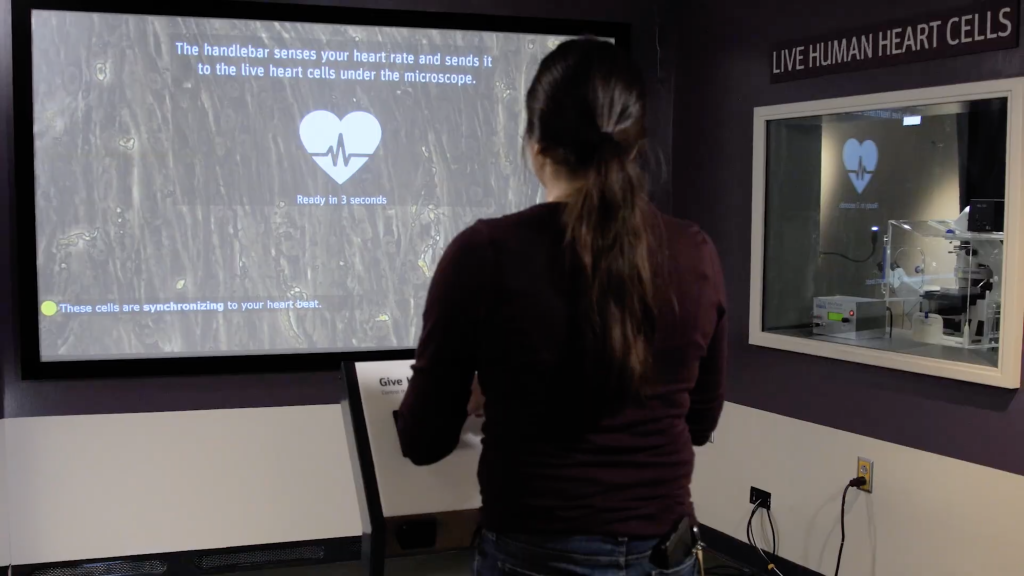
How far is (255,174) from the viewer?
314 cm

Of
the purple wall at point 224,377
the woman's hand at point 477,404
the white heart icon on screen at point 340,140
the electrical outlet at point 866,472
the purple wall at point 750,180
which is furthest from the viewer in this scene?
the white heart icon on screen at point 340,140

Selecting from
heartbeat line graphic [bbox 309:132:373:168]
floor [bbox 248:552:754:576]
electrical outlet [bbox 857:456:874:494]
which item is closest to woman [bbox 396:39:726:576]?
floor [bbox 248:552:754:576]

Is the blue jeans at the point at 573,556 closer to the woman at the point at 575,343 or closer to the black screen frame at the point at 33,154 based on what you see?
the woman at the point at 575,343

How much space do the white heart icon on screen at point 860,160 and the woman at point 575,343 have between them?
2187mm

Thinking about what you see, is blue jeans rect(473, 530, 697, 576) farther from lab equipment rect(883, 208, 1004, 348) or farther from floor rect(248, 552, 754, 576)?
lab equipment rect(883, 208, 1004, 348)

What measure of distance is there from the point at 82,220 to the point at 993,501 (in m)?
3.12

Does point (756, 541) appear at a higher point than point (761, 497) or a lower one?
lower

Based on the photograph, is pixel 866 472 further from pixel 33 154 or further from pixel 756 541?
pixel 33 154

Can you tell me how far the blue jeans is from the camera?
1.08 metres

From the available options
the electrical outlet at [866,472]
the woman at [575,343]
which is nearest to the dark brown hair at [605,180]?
the woman at [575,343]

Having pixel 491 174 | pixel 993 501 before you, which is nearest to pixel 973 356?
pixel 993 501

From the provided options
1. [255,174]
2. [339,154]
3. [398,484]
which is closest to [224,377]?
[255,174]

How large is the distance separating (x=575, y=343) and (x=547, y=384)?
63 millimetres

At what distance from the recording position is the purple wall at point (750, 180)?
8.29ft
